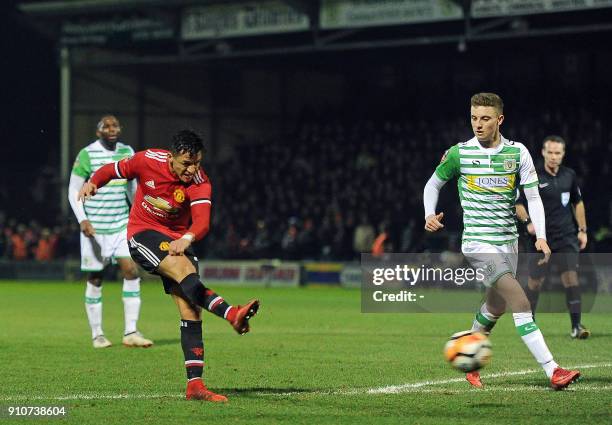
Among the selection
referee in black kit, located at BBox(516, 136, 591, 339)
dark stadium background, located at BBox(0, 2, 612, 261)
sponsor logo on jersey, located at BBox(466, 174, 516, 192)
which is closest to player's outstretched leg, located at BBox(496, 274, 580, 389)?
sponsor logo on jersey, located at BBox(466, 174, 516, 192)

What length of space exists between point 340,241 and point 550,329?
16.6 meters

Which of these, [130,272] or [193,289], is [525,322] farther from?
[130,272]

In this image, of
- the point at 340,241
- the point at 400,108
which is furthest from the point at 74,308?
the point at 400,108

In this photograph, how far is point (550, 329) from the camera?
628 inches

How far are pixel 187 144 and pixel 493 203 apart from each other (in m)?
2.52

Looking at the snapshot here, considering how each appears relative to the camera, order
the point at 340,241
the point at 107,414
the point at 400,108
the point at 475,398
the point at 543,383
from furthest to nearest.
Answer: the point at 400,108, the point at 340,241, the point at 543,383, the point at 475,398, the point at 107,414

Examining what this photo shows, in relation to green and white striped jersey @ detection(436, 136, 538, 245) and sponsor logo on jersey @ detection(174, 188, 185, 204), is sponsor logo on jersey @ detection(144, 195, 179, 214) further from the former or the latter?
green and white striped jersey @ detection(436, 136, 538, 245)

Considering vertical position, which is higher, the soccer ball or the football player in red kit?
the football player in red kit

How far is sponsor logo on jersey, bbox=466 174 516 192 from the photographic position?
976 centimetres

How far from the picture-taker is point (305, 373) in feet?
35.5

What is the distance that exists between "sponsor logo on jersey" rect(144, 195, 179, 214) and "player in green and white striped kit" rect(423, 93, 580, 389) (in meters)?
1.98

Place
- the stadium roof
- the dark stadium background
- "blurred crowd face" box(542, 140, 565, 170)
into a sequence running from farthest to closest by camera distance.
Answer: the dark stadium background
the stadium roof
"blurred crowd face" box(542, 140, 565, 170)

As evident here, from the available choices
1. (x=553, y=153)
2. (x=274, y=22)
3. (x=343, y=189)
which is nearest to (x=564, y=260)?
(x=553, y=153)

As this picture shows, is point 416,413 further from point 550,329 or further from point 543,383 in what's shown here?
point 550,329
